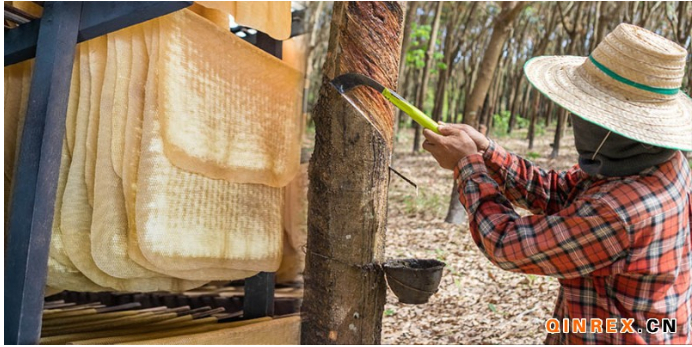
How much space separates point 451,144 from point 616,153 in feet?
1.56

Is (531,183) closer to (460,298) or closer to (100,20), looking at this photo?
(100,20)

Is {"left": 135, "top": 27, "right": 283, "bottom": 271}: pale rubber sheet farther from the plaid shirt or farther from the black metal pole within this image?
the plaid shirt

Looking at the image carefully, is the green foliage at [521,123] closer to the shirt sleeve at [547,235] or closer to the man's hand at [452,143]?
the man's hand at [452,143]

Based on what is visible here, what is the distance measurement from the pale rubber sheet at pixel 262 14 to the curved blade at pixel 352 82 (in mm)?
230

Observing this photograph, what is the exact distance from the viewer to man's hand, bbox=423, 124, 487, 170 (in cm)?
181

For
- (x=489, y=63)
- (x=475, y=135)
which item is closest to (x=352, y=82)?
(x=475, y=135)

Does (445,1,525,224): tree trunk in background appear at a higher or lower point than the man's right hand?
higher

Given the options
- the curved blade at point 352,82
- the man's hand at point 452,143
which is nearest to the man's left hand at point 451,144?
the man's hand at point 452,143

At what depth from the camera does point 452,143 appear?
1.81 metres

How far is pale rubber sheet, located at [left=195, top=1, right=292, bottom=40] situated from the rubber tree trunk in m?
0.16

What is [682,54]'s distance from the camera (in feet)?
5.40

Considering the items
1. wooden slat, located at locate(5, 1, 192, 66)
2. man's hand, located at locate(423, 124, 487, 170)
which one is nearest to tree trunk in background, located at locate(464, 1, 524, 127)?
man's hand, located at locate(423, 124, 487, 170)

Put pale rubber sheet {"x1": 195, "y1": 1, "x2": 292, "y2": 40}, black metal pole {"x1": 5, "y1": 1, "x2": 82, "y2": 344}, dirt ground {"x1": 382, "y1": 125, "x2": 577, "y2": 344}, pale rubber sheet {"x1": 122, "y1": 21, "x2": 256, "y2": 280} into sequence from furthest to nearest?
dirt ground {"x1": 382, "y1": 125, "x2": 577, "y2": 344}
pale rubber sheet {"x1": 195, "y1": 1, "x2": 292, "y2": 40}
pale rubber sheet {"x1": 122, "y1": 21, "x2": 256, "y2": 280}
black metal pole {"x1": 5, "y1": 1, "x2": 82, "y2": 344}

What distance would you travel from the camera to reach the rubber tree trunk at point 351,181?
6.02 ft
